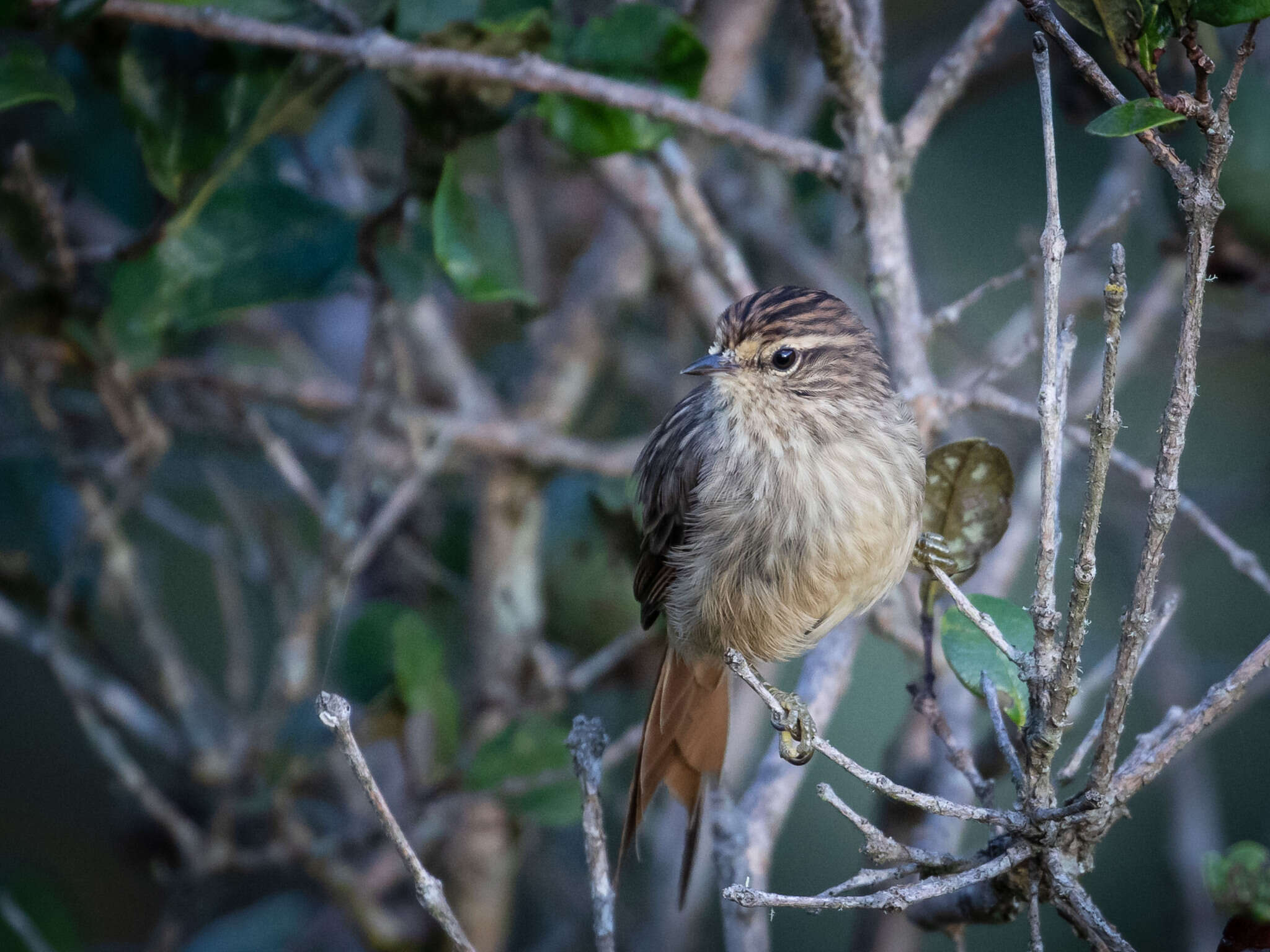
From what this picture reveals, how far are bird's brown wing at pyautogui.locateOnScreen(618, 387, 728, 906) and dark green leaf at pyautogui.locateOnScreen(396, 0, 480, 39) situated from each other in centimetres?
115

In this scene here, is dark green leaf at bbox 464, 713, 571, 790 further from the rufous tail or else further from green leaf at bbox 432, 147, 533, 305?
green leaf at bbox 432, 147, 533, 305

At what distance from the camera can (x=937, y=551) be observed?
86.5 inches

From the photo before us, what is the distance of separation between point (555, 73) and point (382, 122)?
8.84 ft

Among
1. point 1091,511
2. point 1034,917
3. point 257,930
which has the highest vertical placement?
point 1091,511

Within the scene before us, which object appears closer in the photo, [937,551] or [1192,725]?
[1192,725]

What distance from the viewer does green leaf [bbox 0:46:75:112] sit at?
2.48 m

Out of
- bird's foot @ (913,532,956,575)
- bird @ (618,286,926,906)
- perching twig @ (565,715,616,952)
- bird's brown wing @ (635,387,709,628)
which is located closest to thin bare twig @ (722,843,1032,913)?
perching twig @ (565,715,616,952)

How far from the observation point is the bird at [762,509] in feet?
8.46

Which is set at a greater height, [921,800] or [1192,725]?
[1192,725]

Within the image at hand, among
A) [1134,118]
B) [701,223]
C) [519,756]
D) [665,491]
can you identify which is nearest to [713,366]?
[665,491]

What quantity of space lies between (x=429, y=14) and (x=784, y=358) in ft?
4.09

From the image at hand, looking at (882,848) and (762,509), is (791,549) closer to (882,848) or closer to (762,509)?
(762,509)

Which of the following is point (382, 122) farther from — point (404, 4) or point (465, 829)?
point (465, 829)

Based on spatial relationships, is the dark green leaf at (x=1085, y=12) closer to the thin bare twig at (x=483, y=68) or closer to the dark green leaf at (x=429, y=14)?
the thin bare twig at (x=483, y=68)
